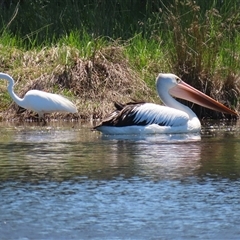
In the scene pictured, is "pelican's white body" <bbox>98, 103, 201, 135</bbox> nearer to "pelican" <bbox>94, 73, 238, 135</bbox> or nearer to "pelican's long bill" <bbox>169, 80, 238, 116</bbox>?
"pelican" <bbox>94, 73, 238, 135</bbox>

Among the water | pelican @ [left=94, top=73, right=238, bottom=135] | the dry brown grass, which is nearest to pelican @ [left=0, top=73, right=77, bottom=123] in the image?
the dry brown grass

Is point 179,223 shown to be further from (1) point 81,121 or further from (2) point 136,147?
(1) point 81,121

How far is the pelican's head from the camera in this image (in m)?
13.1

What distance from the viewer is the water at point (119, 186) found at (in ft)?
21.8

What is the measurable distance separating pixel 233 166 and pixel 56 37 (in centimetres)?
895

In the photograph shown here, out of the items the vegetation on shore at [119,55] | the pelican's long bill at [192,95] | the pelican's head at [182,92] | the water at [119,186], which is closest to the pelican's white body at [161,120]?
the water at [119,186]

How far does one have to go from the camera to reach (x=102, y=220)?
687 centimetres

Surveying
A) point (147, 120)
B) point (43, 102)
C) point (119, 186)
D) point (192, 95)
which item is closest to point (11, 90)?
point (43, 102)

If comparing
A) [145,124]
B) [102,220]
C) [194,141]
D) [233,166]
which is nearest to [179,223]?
[102,220]

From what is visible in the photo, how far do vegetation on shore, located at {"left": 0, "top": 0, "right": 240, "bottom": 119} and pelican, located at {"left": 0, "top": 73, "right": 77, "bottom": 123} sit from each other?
61 centimetres

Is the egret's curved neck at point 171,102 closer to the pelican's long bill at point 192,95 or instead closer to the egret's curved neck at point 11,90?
the pelican's long bill at point 192,95

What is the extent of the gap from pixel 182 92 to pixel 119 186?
5.25 metres

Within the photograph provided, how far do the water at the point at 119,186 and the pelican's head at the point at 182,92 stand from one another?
1203mm

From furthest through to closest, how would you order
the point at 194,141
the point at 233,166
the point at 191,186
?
1. the point at 194,141
2. the point at 233,166
3. the point at 191,186
